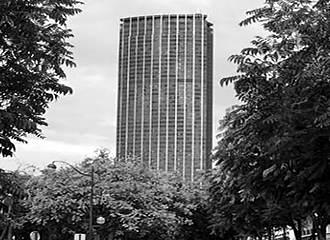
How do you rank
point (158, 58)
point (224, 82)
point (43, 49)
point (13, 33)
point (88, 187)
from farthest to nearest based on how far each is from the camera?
1. point (158, 58)
2. point (88, 187)
3. point (224, 82)
4. point (43, 49)
5. point (13, 33)

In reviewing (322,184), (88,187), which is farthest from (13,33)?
(88,187)

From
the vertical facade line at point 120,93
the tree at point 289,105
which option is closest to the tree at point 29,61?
the tree at point 289,105

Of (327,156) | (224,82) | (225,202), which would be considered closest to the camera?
(327,156)

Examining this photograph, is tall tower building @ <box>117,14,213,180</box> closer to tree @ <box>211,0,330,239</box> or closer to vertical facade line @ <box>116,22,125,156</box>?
vertical facade line @ <box>116,22,125,156</box>

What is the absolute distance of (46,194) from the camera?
5094 centimetres

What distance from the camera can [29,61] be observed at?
34.8ft

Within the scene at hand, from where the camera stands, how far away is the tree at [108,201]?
49.7m

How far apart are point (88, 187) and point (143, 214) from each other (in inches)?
184

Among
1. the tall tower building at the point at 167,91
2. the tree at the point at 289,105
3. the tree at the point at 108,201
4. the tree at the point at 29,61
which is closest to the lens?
the tree at the point at 29,61

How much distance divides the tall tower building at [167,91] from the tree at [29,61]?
6444cm

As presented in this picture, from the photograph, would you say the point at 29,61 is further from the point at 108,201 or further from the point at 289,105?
the point at 108,201

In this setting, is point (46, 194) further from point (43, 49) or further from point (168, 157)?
point (43, 49)

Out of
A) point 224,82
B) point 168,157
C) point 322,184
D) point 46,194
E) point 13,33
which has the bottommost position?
point 322,184

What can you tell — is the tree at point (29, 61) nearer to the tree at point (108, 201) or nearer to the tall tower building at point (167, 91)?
the tree at point (108, 201)
